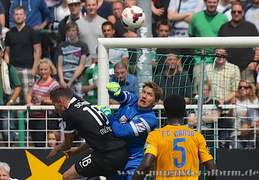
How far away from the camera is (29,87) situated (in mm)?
12773

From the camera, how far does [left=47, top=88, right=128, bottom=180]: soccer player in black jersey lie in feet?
29.5

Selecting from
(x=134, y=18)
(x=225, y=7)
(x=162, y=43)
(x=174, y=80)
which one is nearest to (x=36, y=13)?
(x=225, y=7)

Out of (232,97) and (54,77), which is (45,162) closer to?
(54,77)

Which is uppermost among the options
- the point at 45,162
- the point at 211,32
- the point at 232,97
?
the point at 211,32

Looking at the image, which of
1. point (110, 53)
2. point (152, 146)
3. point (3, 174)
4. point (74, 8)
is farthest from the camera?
→ point (74, 8)

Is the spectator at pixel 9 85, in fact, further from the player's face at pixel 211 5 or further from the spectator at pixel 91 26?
the player's face at pixel 211 5

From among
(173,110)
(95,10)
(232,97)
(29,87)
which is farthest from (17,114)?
(173,110)

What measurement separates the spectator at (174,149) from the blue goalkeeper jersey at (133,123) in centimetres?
141

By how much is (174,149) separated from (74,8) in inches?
260

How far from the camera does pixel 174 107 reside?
7508 millimetres

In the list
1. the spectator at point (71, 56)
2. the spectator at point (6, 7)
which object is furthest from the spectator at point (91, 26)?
the spectator at point (6, 7)

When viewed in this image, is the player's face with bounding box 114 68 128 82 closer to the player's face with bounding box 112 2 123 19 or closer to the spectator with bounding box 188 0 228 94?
the spectator with bounding box 188 0 228 94

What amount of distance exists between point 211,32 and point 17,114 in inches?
145

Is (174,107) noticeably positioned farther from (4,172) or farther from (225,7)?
(225,7)
